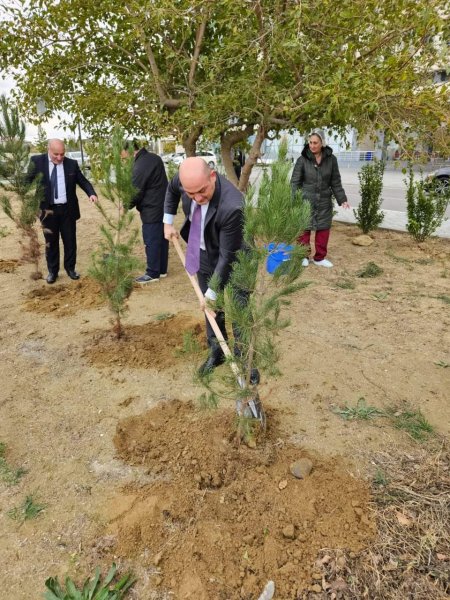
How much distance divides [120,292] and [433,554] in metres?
2.54

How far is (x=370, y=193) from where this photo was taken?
6703 millimetres

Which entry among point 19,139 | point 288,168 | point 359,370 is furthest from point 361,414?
point 19,139

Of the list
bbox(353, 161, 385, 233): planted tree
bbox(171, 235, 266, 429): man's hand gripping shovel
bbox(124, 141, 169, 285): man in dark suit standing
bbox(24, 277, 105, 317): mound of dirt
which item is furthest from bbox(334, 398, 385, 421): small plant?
bbox(353, 161, 385, 233): planted tree

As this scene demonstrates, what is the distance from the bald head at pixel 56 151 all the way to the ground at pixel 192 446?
5.17 feet

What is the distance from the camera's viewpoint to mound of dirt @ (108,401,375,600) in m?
1.74

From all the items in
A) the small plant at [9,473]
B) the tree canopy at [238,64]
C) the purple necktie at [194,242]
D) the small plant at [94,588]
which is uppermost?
the tree canopy at [238,64]

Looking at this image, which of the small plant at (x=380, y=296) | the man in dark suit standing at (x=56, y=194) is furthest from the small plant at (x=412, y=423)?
the man in dark suit standing at (x=56, y=194)

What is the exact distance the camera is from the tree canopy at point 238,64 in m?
3.37

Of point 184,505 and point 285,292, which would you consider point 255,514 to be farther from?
point 285,292

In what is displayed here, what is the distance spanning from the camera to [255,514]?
198 cm

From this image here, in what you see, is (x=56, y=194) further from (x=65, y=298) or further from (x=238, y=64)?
(x=238, y=64)

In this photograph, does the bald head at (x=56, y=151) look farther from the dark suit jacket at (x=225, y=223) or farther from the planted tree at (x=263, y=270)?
the planted tree at (x=263, y=270)

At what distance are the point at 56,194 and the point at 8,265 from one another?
1663 millimetres

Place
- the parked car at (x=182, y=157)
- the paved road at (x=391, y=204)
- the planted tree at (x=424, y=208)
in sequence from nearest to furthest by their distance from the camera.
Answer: the planted tree at (x=424, y=208)
the parked car at (x=182, y=157)
the paved road at (x=391, y=204)
